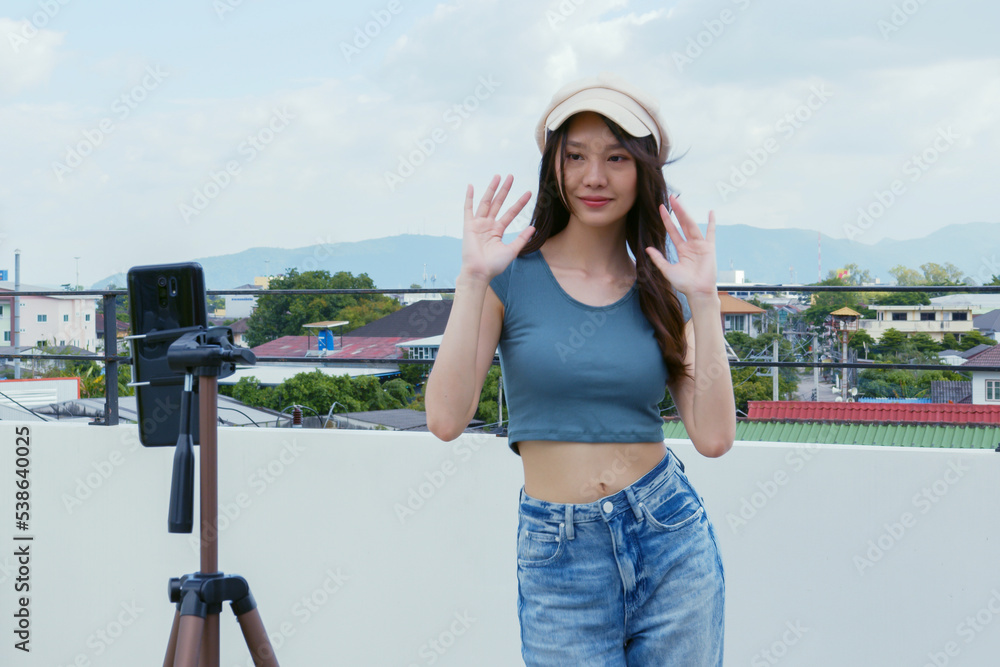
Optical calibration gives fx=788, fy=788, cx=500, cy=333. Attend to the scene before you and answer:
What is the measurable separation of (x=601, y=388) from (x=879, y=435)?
3082 mm

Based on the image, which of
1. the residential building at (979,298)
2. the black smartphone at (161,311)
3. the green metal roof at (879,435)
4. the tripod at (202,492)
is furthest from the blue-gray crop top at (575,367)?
the green metal roof at (879,435)

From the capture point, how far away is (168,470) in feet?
8.91

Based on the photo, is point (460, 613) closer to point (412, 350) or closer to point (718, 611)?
point (412, 350)

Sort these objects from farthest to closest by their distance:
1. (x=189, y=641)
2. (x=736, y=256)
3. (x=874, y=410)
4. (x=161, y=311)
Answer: (x=874, y=410), (x=736, y=256), (x=161, y=311), (x=189, y=641)

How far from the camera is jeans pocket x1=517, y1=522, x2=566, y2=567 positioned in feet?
3.55

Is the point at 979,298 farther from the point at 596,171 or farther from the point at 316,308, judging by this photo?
the point at 316,308

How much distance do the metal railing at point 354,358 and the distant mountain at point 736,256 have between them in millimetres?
107

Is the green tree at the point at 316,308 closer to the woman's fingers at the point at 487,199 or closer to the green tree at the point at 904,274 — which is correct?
the woman's fingers at the point at 487,199

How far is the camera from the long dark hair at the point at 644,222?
115 centimetres

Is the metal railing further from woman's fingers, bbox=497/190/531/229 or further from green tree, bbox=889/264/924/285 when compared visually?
green tree, bbox=889/264/924/285

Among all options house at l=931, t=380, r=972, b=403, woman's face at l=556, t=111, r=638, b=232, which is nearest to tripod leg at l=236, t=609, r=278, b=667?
woman's face at l=556, t=111, r=638, b=232

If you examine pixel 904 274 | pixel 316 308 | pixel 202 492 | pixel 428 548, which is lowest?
pixel 428 548

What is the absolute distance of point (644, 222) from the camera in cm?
123

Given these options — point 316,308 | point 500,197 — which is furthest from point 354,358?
point 316,308
